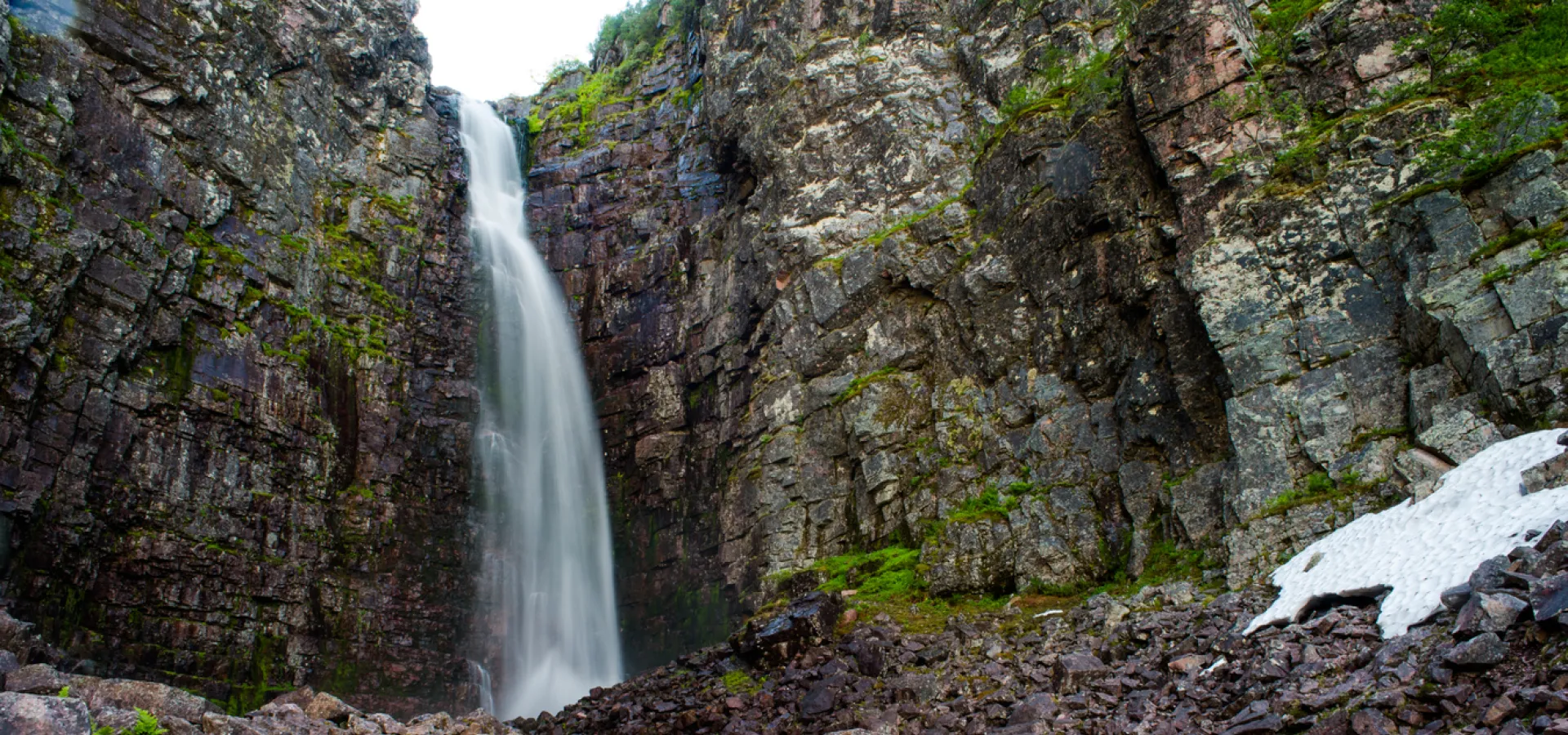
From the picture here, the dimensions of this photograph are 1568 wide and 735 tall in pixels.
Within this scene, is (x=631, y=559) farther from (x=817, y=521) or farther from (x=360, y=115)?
(x=360, y=115)

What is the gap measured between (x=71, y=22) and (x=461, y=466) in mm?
14345

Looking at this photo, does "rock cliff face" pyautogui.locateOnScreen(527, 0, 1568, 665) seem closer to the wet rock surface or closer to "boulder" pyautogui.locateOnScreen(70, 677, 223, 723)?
the wet rock surface

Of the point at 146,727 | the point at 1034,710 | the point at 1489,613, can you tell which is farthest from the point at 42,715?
the point at 1489,613

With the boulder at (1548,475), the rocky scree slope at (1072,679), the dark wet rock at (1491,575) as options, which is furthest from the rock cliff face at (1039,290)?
the dark wet rock at (1491,575)

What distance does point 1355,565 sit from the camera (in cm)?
1190

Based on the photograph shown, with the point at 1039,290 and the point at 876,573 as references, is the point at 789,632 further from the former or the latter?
the point at 1039,290

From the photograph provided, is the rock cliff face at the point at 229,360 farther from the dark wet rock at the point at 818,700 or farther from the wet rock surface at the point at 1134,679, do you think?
the dark wet rock at the point at 818,700

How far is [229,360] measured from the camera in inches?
906

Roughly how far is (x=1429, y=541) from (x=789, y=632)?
32.9 ft

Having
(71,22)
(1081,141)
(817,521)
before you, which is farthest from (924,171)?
(71,22)

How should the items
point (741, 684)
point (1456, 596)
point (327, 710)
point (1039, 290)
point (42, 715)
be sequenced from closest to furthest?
point (42, 715) → point (1456, 596) → point (327, 710) → point (741, 684) → point (1039, 290)

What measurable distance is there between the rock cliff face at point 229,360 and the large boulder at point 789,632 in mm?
10066

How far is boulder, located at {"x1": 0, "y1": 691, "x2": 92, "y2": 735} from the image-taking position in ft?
26.8

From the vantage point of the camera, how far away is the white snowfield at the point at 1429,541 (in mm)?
10016
